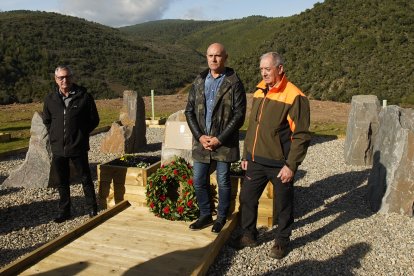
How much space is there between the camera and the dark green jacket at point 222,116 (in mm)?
4398

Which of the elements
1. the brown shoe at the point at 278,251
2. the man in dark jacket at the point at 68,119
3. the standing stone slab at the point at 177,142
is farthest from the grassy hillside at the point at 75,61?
the brown shoe at the point at 278,251

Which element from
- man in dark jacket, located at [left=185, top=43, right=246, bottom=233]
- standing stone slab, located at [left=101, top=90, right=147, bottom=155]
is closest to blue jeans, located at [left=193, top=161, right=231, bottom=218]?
man in dark jacket, located at [left=185, top=43, right=246, bottom=233]

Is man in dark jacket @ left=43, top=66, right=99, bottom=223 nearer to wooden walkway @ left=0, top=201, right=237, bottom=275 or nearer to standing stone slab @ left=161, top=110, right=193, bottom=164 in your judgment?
wooden walkway @ left=0, top=201, right=237, bottom=275

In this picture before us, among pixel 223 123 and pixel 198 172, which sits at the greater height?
pixel 223 123

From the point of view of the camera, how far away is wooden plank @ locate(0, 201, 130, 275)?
12.7 feet

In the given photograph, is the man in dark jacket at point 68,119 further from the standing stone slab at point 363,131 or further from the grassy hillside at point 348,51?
the grassy hillside at point 348,51

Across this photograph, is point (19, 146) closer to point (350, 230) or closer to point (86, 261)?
point (86, 261)

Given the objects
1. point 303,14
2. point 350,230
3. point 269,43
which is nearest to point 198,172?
point 350,230

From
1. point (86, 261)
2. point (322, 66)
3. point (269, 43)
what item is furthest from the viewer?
point (269, 43)

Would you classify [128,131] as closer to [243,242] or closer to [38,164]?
[38,164]

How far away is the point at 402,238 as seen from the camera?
5.07 m

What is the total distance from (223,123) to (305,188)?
3396mm

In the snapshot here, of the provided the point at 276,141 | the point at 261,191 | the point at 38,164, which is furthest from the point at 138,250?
the point at 38,164

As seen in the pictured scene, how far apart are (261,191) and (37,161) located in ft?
15.7
